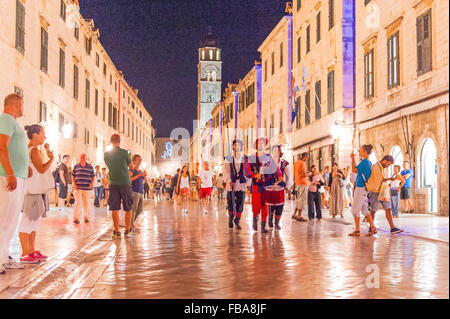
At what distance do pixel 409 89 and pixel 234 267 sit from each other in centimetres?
1267

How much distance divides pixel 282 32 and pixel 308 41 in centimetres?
663

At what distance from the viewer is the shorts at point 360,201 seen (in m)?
10.2

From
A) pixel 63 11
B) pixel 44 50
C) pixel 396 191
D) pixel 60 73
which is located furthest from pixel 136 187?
pixel 63 11

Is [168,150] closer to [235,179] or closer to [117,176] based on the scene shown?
[235,179]

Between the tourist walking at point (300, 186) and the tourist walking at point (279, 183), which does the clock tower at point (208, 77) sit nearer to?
the tourist walking at point (300, 186)

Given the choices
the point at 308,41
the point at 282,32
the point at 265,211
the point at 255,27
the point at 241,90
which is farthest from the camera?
the point at 241,90

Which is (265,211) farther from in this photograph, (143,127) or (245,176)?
(143,127)

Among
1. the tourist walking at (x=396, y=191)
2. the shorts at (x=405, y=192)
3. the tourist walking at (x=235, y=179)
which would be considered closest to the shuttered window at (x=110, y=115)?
the shorts at (x=405, y=192)

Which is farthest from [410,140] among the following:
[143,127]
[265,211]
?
[143,127]

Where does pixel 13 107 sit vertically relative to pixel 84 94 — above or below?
below

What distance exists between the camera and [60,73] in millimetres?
25797

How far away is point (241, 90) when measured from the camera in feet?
168

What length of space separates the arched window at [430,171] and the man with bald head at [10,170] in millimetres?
13248

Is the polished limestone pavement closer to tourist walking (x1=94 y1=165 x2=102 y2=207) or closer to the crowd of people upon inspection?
the crowd of people
